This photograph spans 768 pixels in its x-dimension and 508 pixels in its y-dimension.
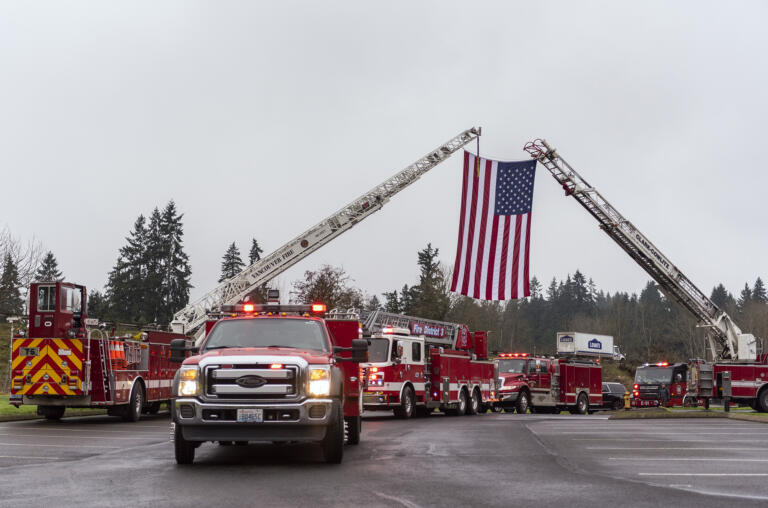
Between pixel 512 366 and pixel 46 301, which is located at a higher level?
pixel 46 301

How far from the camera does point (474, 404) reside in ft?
104

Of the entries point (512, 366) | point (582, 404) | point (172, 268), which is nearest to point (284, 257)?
point (512, 366)

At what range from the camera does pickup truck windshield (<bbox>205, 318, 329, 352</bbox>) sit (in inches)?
478

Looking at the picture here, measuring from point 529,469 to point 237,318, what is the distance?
459 centimetres

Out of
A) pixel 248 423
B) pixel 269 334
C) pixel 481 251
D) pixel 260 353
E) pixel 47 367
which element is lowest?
pixel 248 423

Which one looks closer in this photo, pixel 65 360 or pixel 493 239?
pixel 65 360

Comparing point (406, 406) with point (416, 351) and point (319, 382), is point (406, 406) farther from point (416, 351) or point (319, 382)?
point (319, 382)

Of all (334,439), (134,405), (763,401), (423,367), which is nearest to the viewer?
(334,439)

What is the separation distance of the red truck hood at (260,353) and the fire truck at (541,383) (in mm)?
23718

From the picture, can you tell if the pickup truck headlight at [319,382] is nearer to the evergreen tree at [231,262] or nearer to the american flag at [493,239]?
the american flag at [493,239]

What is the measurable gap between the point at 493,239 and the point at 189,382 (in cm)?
2034

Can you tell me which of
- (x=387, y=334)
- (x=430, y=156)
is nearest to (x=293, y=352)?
(x=387, y=334)

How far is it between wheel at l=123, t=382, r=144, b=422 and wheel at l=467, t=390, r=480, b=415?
12.5m

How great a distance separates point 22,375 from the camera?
67.3 feet
